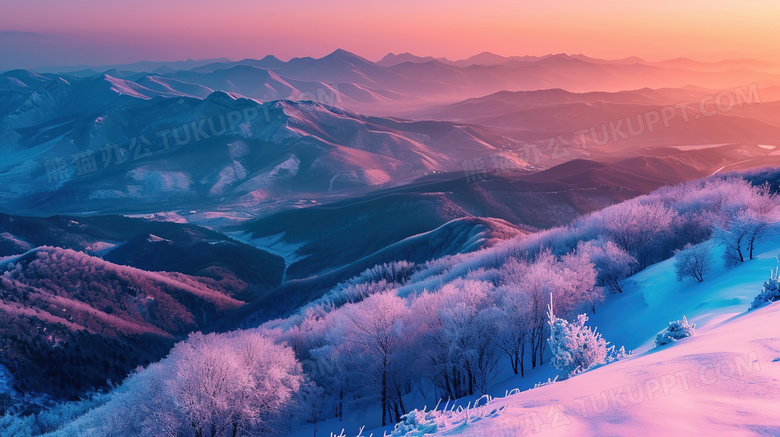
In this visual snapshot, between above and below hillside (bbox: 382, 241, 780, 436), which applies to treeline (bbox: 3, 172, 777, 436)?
below

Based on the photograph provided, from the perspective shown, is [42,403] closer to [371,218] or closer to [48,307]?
[48,307]

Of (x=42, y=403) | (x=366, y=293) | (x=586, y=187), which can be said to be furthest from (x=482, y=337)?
(x=586, y=187)

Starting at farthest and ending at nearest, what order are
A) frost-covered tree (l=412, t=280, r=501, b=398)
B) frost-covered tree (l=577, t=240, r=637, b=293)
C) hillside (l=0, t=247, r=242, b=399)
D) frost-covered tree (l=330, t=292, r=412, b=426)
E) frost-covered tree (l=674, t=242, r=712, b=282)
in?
hillside (l=0, t=247, r=242, b=399), frost-covered tree (l=577, t=240, r=637, b=293), frost-covered tree (l=674, t=242, r=712, b=282), frost-covered tree (l=330, t=292, r=412, b=426), frost-covered tree (l=412, t=280, r=501, b=398)

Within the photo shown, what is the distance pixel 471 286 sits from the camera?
36562 mm

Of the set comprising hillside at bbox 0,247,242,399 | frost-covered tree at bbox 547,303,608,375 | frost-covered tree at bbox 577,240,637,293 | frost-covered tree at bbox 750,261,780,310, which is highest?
frost-covered tree at bbox 750,261,780,310

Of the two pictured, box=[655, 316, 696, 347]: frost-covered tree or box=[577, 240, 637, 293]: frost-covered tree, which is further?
box=[577, 240, 637, 293]: frost-covered tree

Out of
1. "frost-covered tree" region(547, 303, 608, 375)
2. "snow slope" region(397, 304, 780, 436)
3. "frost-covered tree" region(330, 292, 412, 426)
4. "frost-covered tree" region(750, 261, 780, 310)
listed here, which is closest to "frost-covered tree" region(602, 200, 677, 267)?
"frost-covered tree" region(750, 261, 780, 310)

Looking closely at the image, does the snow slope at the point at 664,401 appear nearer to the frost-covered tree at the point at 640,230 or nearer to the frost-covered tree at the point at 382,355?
the frost-covered tree at the point at 382,355

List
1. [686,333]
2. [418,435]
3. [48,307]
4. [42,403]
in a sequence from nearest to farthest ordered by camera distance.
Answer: [418,435] < [686,333] < [42,403] < [48,307]

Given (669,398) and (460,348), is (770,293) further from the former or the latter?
(460,348)

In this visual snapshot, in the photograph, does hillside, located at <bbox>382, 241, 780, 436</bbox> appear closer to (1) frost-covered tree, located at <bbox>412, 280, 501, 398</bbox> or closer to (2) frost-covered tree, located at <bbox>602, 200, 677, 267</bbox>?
(1) frost-covered tree, located at <bbox>412, 280, 501, 398</bbox>

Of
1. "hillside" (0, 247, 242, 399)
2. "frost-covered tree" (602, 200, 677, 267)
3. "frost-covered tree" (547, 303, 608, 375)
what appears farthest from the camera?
"hillside" (0, 247, 242, 399)

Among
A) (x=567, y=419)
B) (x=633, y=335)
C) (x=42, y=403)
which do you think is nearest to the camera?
(x=567, y=419)

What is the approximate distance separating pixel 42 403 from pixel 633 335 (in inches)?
2008
